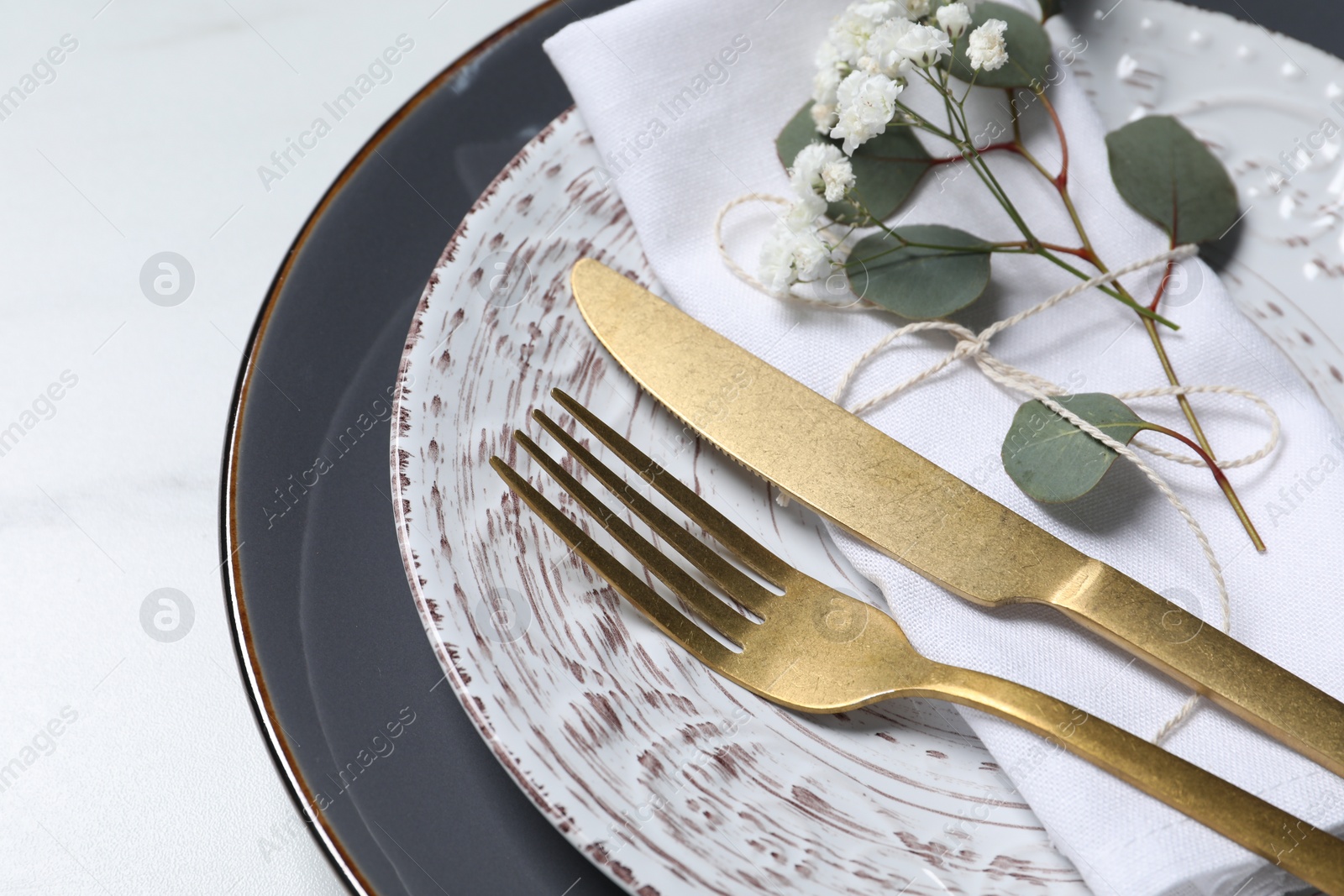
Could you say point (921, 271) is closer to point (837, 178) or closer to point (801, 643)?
point (837, 178)

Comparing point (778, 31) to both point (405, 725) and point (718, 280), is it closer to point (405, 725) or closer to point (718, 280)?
point (718, 280)

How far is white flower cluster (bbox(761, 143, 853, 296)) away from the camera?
0.61 metres

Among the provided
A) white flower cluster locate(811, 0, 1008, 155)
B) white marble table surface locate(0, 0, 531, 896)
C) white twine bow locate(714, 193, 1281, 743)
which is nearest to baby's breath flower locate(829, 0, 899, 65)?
white flower cluster locate(811, 0, 1008, 155)

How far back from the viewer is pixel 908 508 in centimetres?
56

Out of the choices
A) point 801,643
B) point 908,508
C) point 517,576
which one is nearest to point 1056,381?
point 908,508

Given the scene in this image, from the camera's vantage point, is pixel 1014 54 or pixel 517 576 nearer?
pixel 517 576

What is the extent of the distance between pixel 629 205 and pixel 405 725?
0.38m

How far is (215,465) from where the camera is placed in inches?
32.0

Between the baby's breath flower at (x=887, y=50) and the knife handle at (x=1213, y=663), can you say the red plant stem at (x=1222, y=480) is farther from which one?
the baby's breath flower at (x=887, y=50)

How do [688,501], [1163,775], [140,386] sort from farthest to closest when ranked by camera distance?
[140,386] → [688,501] → [1163,775]

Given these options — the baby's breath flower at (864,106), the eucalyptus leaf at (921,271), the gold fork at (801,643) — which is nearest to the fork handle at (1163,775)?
the gold fork at (801,643)

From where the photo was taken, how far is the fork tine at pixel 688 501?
22.4 inches

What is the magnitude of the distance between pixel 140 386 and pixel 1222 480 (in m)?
0.86

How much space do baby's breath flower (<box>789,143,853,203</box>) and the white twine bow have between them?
59 millimetres
